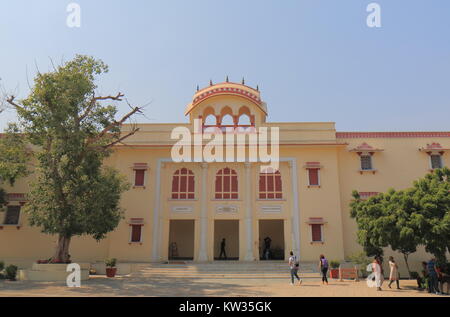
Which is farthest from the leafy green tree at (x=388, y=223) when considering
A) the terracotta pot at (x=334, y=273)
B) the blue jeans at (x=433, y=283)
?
the terracotta pot at (x=334, y=273)

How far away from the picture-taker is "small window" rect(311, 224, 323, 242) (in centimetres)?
1889

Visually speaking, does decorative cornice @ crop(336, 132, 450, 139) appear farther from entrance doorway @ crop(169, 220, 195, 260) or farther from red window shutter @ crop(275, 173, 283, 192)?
entrance doorway @ crop(169, 220, 195, 260)

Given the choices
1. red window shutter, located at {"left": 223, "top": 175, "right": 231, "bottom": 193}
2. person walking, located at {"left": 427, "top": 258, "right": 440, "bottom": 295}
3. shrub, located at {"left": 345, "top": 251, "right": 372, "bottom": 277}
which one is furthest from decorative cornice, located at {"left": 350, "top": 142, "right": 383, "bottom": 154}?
person walking, located at {"left": 427, "top": 258, "right": 440, "bottom": 295}

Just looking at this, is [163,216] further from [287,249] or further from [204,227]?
[287,249]

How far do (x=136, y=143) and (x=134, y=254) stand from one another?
600cm

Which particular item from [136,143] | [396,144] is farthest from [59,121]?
[396,144]

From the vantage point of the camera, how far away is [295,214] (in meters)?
19.3

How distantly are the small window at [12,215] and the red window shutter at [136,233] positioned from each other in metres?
6.41

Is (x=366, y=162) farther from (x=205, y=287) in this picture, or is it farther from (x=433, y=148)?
(x=205, y=287)

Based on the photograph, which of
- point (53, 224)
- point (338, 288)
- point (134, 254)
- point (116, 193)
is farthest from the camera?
point (134, 254)

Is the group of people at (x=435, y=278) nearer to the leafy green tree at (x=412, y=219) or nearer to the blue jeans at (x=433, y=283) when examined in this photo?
the blue jeans at (x=433, y=283)

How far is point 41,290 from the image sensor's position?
11.6 m

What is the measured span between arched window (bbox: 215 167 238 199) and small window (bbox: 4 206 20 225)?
35.8 ft

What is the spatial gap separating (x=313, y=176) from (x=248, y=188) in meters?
3.58
